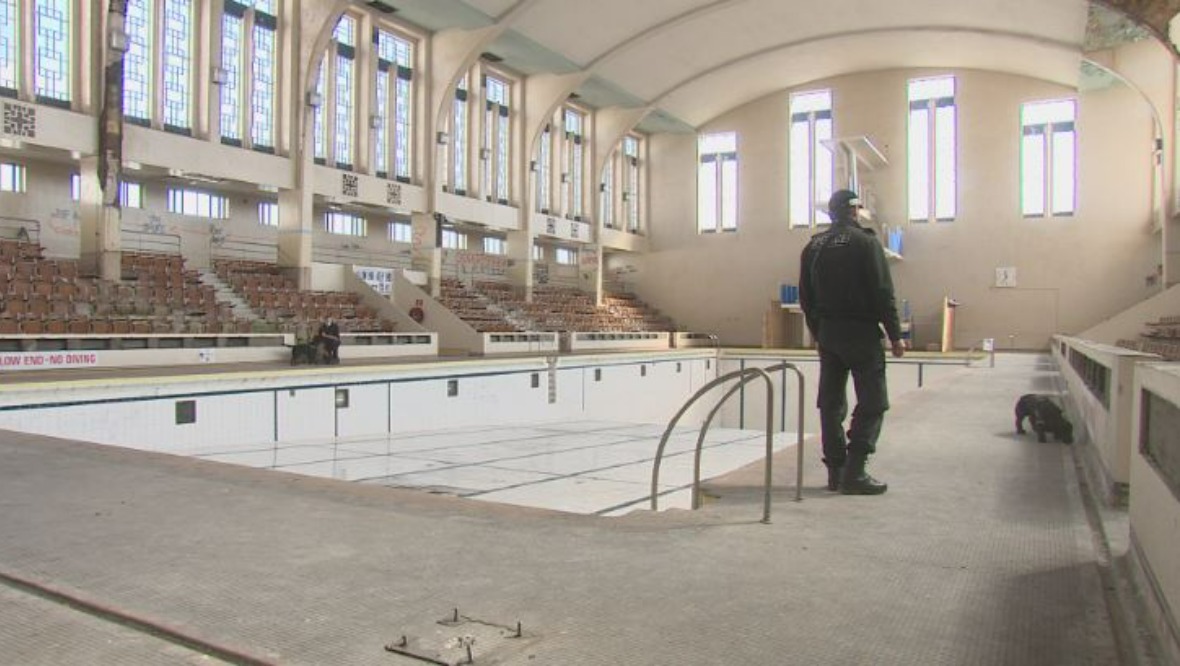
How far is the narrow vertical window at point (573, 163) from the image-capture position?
2972 centimetres

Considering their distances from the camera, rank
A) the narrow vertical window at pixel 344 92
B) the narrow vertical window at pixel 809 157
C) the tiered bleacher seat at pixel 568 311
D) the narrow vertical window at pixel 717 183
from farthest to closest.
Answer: the narrow vertical window at pixel 717 183 < the narrow vertical window at pixel 809 157 < the tiered bleacher seat at pixel 568 311 < the narrow vertical window at pixel 344 92

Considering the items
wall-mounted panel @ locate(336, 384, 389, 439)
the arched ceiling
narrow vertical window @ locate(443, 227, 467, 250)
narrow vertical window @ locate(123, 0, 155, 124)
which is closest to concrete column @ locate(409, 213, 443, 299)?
narrow vertical window @ locate(443, 227, 467, 250)

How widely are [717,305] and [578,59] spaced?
1100cm

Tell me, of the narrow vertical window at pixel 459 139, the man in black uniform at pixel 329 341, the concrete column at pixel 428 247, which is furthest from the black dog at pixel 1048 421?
the narrow vertical window at pixel 459 139

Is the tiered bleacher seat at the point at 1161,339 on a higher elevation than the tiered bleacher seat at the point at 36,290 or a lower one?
lower

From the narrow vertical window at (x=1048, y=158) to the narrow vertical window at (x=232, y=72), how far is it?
74.2 ft

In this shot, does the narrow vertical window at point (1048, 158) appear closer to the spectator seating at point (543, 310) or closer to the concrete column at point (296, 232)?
the spectator seating at point (543, 310)

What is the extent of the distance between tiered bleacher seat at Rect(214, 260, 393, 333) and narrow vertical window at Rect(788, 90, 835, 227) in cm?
1655

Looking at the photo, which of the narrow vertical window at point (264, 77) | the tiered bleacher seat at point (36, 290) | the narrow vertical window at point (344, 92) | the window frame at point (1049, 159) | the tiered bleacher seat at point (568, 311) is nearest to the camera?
the tiered bleacher seat at point (36, 290)

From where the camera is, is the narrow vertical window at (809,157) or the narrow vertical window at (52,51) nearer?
the narrow vertical window at (52,51)

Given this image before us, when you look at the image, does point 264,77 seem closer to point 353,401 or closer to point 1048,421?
point 353,401

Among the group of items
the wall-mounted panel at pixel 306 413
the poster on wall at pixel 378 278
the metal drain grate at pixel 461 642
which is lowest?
the wall-mounted panel at pixel 306 413

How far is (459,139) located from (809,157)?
1251 centimetres

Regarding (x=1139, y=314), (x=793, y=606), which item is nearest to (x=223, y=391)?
(x=793, y=606)
